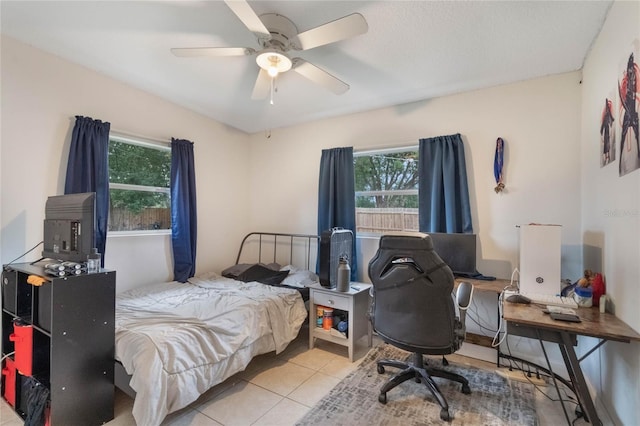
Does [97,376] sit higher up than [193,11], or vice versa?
[193,11]

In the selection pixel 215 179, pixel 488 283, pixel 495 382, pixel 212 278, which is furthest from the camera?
pixel 215 179

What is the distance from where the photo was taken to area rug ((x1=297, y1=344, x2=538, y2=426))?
184 cm

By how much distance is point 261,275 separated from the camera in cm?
331

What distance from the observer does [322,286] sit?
2.84m

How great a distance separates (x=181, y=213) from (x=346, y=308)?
81.1 inches

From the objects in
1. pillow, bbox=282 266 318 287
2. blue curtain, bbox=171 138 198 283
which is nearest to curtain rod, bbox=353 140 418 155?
pillow, bbox=282 266 318 287

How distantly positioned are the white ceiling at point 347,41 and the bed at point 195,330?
1.99 m

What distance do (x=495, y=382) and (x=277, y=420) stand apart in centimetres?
167

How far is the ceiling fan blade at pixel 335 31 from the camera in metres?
1.51

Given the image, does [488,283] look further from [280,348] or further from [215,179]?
[215,179]

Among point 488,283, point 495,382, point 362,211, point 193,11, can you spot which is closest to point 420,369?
point 495,382

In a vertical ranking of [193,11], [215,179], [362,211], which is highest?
[193,11]

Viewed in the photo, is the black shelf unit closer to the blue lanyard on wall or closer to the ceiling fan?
the ceiling fan

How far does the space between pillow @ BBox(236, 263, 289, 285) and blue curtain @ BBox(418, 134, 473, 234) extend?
164 centimetres
